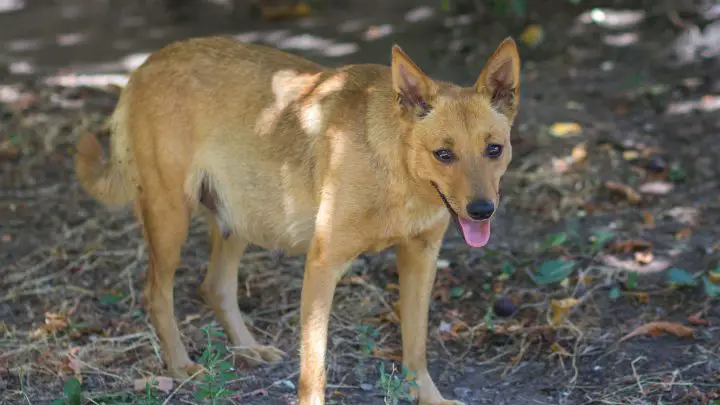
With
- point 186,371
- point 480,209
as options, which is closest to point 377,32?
point 186,371

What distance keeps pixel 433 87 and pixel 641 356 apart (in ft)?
6.53

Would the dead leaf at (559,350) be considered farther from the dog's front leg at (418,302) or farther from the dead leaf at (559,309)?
the dog's front leg at (418,302)

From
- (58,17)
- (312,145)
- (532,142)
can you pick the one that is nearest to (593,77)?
(532,142)

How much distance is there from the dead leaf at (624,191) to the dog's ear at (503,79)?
2.63 metres

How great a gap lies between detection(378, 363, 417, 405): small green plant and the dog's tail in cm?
180

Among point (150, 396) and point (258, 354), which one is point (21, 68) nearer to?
point (258, 354)

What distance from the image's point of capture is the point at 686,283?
5.97 m

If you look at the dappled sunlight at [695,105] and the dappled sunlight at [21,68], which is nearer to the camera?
the dappled sunlight at [695,105]

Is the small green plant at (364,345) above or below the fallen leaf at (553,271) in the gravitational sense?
above

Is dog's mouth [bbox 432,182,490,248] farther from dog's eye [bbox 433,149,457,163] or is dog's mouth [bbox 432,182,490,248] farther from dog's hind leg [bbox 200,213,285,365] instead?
dog's hind leg [bbox 200,213,285,365]

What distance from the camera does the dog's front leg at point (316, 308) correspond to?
15.9 ft

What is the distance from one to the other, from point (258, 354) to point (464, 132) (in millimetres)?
1962

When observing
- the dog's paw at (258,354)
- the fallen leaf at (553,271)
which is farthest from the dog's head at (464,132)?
the fallen leaf at (553,271)

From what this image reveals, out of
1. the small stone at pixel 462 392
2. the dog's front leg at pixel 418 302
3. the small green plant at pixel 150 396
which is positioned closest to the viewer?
the small green plant at pixel 150 396
